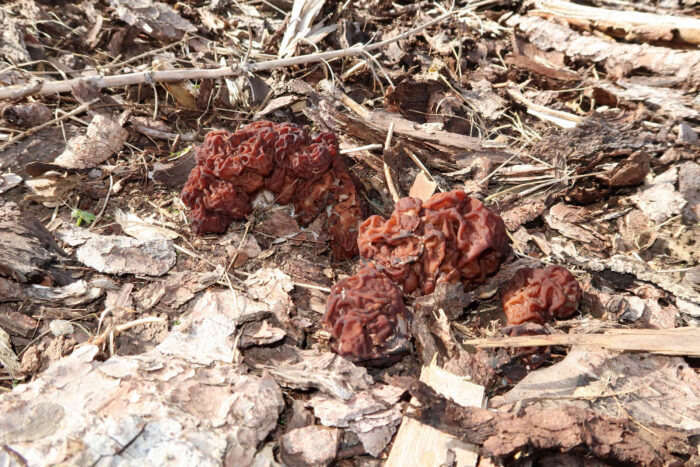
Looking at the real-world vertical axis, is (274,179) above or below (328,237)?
above

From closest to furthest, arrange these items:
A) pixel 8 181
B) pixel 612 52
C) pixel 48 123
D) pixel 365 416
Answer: pixel 365 416 → pixel 8 181 → pixel 48 123 → pixel 612 52

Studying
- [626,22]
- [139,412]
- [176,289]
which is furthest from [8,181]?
[626,22]

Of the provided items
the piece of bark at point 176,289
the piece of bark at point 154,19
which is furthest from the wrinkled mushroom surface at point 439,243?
the piece of bark at point 154,19

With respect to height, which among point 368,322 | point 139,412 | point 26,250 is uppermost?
point 139,412

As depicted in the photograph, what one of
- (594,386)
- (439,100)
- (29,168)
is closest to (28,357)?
(29,168)

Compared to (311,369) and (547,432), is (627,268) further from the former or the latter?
(311,369)

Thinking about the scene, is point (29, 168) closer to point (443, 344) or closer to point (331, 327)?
point (331, 327)
